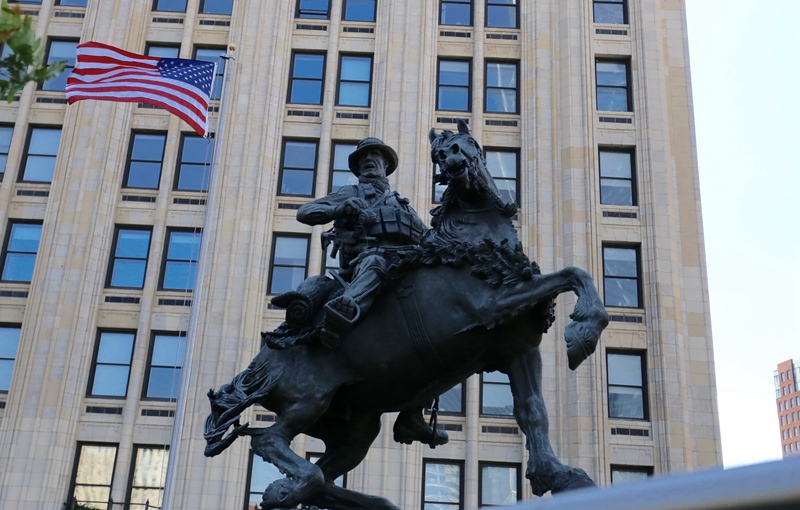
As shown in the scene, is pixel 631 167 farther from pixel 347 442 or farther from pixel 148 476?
pixel 347 442

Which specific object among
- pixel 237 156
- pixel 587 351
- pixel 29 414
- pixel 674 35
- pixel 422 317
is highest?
pixel 674 35

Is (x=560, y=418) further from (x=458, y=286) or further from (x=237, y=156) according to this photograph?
(x=458, y=286)

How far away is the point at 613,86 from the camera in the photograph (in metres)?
36.5

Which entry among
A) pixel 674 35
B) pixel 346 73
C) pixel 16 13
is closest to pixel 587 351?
pixel 16 13

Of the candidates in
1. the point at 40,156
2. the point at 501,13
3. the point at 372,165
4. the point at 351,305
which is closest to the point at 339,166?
the point at 501,13

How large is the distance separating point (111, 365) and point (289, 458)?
87.3ft

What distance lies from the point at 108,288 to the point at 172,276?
7.48 ft

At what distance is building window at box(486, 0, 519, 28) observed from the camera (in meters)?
37.8

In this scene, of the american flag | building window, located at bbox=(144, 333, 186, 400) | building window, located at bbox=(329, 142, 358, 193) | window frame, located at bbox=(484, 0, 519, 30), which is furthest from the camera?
window frame, located at bbox=(484, 0, 519, 30)

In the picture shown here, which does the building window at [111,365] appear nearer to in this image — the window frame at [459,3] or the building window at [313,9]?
the building window at [313,9]

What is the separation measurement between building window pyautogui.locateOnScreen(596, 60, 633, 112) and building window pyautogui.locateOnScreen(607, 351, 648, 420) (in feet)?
32.6

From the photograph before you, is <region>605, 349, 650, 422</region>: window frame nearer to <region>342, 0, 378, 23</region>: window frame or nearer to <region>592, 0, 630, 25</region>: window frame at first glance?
<region>592, 0, 630, 25</region>: window frame

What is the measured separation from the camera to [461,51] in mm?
Result: 37188

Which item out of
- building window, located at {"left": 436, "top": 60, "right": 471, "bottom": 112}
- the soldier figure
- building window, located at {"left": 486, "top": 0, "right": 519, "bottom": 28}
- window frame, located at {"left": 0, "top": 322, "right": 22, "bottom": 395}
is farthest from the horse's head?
building window, located at {"left": 486, "top": 0, "right": 519, "bottom": 28}
